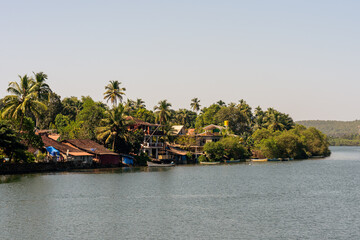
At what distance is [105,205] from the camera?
48.5 meters

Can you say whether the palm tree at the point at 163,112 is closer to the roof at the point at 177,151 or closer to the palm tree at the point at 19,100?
the roof at the point at 177,151

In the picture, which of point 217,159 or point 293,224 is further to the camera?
point 217,159

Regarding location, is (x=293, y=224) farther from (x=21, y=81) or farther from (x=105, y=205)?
(x=21, y=81)

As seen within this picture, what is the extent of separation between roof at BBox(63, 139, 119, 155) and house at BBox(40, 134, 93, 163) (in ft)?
6.49

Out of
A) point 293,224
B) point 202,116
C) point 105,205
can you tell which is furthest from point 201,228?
point 202,116

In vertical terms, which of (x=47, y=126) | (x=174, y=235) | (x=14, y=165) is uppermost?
(x=47, y=126)

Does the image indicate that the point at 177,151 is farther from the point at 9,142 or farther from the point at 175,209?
the point at 175,209

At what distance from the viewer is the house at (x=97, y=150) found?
98625mm

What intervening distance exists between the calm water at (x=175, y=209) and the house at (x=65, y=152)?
740 inches

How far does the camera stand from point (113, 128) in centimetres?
10312

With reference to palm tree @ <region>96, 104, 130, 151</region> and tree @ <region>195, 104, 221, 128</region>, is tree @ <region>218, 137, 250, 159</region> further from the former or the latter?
tree @ <region>195, 104, 221, 128</region>

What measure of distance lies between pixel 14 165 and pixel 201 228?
5136 centimetres

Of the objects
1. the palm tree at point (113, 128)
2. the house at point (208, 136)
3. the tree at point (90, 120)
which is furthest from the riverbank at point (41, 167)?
the house at point (208, 136)

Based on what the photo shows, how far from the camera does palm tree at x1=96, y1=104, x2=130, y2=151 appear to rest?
102312 millimetres
